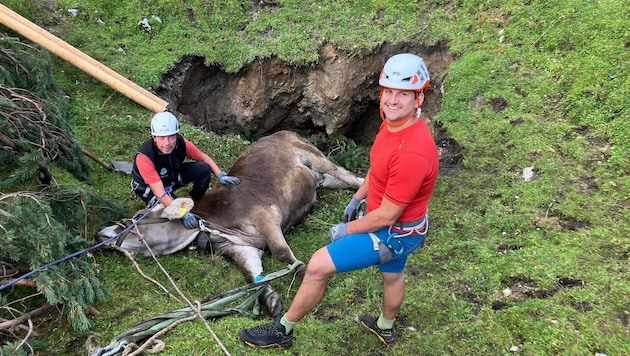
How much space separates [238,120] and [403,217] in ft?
21.9

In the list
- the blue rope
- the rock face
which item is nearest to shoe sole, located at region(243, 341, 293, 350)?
→ the blue rope

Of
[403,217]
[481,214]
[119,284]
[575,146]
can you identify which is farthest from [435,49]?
[119,284]

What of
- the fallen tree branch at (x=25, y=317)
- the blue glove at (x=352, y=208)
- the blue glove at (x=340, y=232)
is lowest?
the fallen tree branch at (x=25, y=317)

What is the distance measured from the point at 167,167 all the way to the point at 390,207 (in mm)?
3360

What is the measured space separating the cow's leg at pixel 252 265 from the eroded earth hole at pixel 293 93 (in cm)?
346

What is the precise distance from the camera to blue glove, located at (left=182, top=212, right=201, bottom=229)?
16.8ft

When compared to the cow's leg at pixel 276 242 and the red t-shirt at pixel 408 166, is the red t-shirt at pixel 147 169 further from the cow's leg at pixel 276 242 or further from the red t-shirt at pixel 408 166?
the red t-shirt at pixel 408 166

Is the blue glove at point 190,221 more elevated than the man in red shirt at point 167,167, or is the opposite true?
A: the man in red shirt at point 167,167

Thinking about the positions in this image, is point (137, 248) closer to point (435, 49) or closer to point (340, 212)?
point (340, 212)

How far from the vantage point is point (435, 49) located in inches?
319

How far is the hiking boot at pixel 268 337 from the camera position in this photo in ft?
11.6

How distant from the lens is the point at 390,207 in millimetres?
2896

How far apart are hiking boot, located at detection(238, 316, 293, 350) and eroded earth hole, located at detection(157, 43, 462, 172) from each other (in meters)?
5.22

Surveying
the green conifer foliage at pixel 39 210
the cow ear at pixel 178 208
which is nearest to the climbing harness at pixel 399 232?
the green conifer foliage at pixel 39 210
